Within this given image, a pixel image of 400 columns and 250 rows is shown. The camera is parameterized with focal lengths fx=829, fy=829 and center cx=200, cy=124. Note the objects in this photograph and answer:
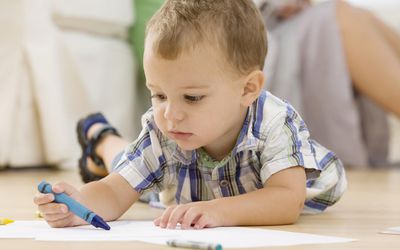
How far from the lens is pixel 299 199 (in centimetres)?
103

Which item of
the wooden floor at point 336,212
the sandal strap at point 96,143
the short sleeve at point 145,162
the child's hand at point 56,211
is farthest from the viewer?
the sandal strap at point 96,143

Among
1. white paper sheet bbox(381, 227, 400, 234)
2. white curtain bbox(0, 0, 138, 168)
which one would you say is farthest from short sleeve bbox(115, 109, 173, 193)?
white curtain bbox(0, 0, 138, 168)

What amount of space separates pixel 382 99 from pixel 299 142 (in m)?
1.08

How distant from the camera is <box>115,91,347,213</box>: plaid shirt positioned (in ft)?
3.44

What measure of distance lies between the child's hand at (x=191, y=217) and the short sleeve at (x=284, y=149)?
107 mm

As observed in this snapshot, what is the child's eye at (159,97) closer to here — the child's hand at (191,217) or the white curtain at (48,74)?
the child's hand at (191,217)

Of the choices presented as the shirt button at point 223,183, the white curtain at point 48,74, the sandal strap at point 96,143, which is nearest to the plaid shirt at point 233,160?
the shirt button at point 223,183

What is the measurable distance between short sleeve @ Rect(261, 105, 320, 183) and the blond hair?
3.5 inches

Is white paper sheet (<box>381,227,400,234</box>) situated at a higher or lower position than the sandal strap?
higher

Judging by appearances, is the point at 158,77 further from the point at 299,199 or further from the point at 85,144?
the point at 85,144

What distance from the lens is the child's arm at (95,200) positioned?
3.17 ft

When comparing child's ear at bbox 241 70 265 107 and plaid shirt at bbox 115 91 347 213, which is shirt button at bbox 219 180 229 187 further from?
child's ear at bbox 241 70 265 107

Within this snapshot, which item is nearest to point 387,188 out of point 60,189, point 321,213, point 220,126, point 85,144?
point 321,213

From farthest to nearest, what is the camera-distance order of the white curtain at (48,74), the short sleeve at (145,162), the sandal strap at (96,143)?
1. the white curtain at (48,74)
2. the sandal strap at (96,143)
3. the short sleeve at (145,162)
